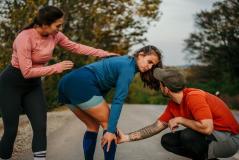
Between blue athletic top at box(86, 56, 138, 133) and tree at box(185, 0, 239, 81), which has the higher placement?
blue athletic top at box(86, 56, 138, 133)

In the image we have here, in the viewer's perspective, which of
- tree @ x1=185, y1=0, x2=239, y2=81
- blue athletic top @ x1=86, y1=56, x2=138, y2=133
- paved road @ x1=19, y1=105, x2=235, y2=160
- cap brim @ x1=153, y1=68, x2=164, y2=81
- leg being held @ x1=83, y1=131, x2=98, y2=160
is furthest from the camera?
tree @ x1=185, y1=0, x2=239, y2=81

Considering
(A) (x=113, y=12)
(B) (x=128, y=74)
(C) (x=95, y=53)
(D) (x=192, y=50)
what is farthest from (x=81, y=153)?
(D) (x=192, y=50)

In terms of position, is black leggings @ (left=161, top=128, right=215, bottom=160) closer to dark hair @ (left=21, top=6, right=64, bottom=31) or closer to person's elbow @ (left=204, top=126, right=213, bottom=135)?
person's elbow @ (left=204, top=126, right=213, bottom=135)

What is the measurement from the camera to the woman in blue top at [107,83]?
573cm

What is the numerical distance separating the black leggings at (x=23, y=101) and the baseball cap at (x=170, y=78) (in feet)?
3.84

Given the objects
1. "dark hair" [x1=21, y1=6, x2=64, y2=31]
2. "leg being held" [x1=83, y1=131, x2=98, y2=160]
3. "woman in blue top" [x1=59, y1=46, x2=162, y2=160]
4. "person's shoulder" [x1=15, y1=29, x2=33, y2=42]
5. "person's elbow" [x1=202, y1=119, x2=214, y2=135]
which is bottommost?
"leg being held" [x1=83, y1=131, x2=98, y2=160]

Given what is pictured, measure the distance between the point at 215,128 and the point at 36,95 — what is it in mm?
1752

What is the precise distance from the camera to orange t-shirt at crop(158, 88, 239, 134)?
5.74 metres

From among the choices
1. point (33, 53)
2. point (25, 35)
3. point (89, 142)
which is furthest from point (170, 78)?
point (25, 35)

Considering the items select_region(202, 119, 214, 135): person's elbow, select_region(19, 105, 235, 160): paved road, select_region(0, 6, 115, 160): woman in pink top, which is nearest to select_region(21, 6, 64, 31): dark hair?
select_region(0, 6, 115, 160): woman in pink top

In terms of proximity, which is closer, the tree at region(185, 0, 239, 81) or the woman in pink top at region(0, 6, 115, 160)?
the woman in pink top at region(0, 6, 115, 160)

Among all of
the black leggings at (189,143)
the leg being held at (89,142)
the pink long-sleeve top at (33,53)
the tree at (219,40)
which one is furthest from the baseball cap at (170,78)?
the tree at (219,40)

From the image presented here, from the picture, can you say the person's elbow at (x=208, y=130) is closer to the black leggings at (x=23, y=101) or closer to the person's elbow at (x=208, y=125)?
the person's elbow at (x=208, y=125)

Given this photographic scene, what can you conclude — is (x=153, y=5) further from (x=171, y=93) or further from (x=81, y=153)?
(x=171, y=93)
